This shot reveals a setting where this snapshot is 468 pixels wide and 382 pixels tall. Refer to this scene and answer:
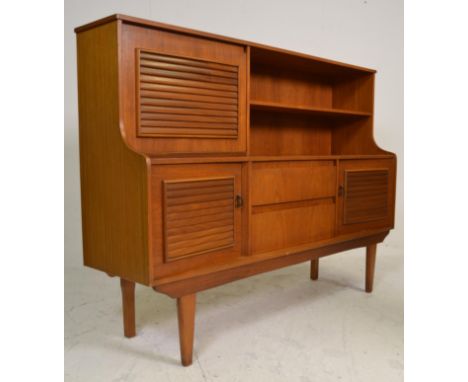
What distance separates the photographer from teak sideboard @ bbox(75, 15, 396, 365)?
2.06m

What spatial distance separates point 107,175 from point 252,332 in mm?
1245

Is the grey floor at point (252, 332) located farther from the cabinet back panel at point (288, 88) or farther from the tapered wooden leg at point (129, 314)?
the cabinet back panel at point (288, 88)

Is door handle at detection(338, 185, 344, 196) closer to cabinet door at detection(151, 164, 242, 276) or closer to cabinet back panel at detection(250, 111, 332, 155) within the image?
cabinet back panel at detection(250, 111, 332, 155)

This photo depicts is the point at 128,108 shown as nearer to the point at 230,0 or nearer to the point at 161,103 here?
the point at 161,103

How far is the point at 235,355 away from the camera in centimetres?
241

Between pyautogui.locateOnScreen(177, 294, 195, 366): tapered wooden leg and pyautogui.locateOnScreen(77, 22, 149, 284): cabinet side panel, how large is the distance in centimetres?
29

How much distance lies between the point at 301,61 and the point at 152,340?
1.98 metres

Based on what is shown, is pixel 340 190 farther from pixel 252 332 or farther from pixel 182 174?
pixel 182 174

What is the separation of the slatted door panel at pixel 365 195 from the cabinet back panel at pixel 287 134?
0.61 metres

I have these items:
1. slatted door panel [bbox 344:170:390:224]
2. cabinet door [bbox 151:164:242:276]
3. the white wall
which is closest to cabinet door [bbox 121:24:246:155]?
cabinet door [bbox 151:164:242:276]

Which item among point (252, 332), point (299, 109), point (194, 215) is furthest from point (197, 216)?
point (299, 109)

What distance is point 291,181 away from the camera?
8.92 ft

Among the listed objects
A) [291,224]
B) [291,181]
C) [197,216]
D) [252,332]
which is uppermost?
[291,181]

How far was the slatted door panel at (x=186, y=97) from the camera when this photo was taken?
84.5 inches
